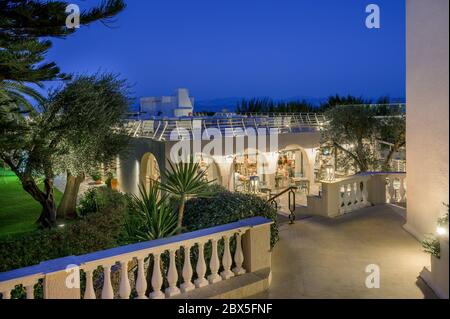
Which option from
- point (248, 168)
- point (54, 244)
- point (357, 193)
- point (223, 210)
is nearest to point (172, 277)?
point (223, 210)

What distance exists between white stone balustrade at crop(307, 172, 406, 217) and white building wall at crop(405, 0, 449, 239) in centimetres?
168

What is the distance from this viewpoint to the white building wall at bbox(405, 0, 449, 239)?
577cm

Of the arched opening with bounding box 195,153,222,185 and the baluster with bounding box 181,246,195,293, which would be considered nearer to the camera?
the baluster with bounding box 181,246,195,293

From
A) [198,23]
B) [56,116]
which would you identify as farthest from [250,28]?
[56,116]

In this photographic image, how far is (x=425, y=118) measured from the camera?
636cm

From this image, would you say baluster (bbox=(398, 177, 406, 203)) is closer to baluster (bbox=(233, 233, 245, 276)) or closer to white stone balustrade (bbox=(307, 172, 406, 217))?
white stone balustrade (bbox=(307, 172, 406, 217))

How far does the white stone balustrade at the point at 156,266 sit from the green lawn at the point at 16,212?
27.9ft

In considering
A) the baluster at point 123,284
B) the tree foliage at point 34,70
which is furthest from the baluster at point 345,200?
the tree foliage at point 34,70

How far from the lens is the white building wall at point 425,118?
5.77m

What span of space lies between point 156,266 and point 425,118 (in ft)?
15.8

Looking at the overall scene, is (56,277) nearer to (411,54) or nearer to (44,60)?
(411,54)

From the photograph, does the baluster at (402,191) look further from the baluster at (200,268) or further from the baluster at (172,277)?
the baluster at (172,277)

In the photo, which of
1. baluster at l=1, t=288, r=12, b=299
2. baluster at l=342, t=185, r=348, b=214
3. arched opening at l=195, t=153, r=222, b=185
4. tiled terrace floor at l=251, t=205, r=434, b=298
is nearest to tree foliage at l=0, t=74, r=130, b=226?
arched opening at l=195, t=153, r=222, b=185

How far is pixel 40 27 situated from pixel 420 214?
8.83 meters
